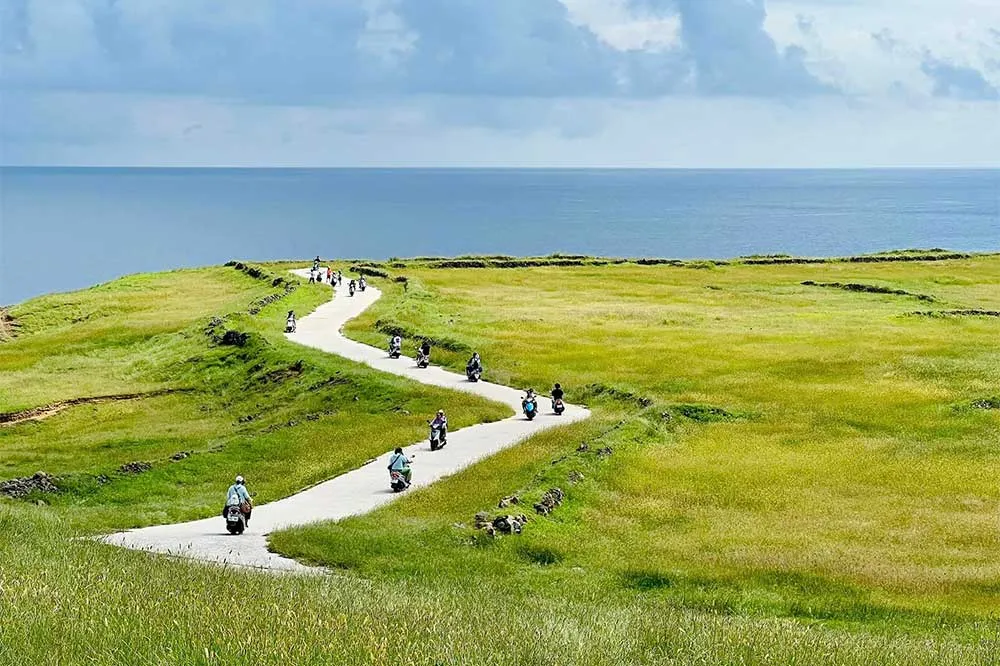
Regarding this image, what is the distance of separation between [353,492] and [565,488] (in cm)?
645

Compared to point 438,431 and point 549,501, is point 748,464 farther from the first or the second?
point 438,431

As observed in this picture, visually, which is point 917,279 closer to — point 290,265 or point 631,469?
point 290,265

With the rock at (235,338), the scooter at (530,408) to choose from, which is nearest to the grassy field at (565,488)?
the rock at (235,338)

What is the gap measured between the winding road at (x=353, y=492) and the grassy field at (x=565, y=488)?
1.19 m

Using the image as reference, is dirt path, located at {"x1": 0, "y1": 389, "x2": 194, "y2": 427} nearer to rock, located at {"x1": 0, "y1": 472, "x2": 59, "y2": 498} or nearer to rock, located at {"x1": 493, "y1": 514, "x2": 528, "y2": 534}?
rock, located at {"x1": 0, "y1": 472, "x2": 59, "y2": 498}

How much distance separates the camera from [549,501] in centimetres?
3138

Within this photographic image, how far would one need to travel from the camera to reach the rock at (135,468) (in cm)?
3901

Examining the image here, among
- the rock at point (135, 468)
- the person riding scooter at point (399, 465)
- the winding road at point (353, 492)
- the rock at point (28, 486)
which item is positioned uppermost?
the person riding scooter at point (399, 465)

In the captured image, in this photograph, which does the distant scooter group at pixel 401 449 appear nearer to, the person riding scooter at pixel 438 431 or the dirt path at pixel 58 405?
the person riding scooter at pixel 438 431

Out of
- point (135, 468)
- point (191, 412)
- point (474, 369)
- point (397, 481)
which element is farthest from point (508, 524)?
point (191, 412)

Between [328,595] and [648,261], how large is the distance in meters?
115

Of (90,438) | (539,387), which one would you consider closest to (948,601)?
(539,387)

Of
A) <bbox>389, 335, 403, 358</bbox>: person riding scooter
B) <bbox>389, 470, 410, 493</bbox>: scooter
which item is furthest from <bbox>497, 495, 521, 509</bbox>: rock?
A: <bbox>389, 335, 403, 358</bbox>: person riding scooter

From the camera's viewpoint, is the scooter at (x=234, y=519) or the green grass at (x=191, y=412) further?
the green grass at (x=191, y=412)
